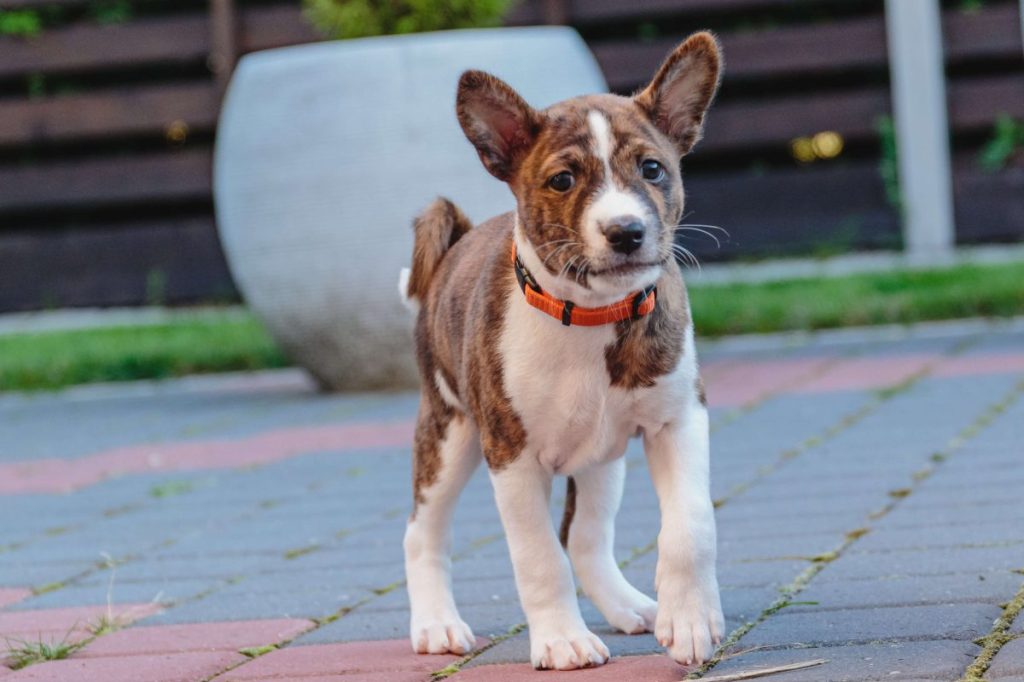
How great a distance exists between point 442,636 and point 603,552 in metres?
0.44

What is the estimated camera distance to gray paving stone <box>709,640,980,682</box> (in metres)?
2.87

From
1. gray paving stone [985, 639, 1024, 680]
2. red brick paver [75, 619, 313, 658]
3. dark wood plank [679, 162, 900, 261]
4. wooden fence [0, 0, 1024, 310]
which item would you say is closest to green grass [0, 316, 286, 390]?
wooden fence [0, 0, 1024, 310]

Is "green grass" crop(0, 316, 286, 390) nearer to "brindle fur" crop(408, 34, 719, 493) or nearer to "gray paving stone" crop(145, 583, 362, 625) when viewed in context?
"gray paving stone" crop(145, 583, 362, 625)

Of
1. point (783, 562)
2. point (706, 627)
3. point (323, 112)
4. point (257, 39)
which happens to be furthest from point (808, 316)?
point (706, 627)

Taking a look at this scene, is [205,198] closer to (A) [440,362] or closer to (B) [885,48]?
(B) [885,48]

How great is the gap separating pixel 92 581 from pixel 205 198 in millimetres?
6648

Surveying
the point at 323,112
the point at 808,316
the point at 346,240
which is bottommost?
the point at 808,316

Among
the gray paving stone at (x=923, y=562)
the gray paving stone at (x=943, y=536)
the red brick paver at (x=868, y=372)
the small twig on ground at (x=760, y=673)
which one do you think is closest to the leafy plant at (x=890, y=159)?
the red brick paver at (x=868, y=372)

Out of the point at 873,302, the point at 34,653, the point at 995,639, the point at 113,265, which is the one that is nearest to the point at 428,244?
the point at 34,653

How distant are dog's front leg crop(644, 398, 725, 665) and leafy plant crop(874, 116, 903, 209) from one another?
282 inches

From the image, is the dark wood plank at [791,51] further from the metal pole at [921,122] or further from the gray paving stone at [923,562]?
the gray paving stone at [923,562]

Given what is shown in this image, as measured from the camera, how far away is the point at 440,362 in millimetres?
3725

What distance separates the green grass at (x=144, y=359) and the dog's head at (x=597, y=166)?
5.81 m

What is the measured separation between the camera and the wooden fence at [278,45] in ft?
33.3
